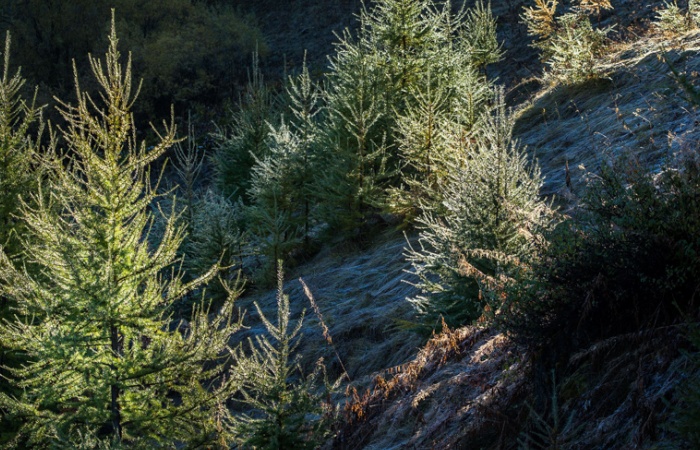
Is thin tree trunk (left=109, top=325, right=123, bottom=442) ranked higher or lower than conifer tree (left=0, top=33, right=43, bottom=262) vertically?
lower

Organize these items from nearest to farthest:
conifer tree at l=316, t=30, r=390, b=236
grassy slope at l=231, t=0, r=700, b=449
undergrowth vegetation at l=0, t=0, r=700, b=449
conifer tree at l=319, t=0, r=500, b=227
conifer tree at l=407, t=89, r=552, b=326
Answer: grassy slope at l=231, t=0, r=700, b=449 → undergrowth vegetation at l=0, t=0, r=700, b=449 → conifer tree at l=407, t=89, r=552, b=326 → conifer tree at l=319, t=0, r=500, b=227 → conifer tree at l=316, t=30, r=390, b=236

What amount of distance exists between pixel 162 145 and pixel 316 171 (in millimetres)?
8288

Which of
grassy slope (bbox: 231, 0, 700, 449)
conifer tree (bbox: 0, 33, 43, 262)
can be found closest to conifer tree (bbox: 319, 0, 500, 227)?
grassy slope (bbox: 231, 0, 700, 449)

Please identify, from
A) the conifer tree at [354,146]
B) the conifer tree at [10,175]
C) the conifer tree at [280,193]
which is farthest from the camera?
the conifer tree at [280,193]

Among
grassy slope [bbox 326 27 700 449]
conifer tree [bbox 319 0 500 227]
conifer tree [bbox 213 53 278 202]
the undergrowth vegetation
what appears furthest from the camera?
conifer tree [bbox 213 53 278 202]

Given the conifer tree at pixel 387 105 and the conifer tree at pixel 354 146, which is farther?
the conifer tree at pixel 354 146

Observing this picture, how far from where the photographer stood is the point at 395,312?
10.2 meters

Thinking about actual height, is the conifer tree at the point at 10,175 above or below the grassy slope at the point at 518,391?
above

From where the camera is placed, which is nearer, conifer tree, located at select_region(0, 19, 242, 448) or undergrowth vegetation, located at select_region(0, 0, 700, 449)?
undergrowth vegetation, located at select_region(0, 0, 700, 449)

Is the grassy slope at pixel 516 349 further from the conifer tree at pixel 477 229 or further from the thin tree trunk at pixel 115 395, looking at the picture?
the thin tree trunk at pixel 115 395

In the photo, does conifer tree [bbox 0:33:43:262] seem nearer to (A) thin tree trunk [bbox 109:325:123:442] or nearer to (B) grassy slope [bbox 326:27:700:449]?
(A) thin tree trunk [bbox 109:325:123:442]

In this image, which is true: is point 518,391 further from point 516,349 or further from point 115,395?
point 115,395

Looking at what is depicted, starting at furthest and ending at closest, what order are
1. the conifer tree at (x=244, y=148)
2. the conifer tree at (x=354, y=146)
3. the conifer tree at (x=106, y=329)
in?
the conifer tree at (x=244, y=148)
the conifer tree at (x=354, y=146)
the conifer tree at (x=106, y=329)

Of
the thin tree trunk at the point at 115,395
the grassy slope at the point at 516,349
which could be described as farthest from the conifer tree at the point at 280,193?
the thin tree trunk at the point at 115,395
